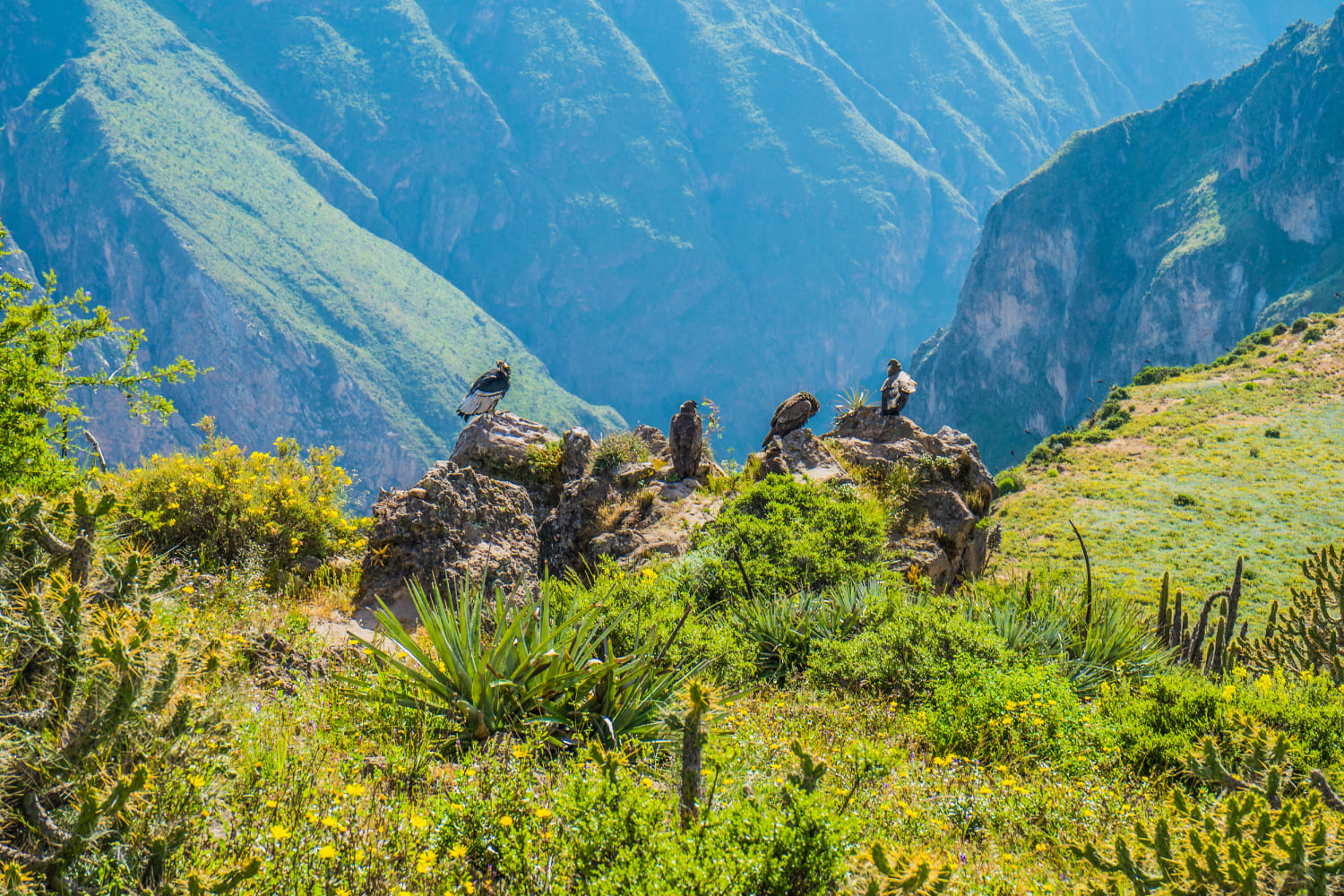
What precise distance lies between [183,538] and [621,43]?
212 m

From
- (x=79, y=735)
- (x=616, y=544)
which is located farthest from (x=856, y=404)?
(x=79, y=735)

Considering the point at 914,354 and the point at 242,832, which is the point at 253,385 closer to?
the point at 914,354

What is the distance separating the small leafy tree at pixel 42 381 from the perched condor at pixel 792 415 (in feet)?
25.8

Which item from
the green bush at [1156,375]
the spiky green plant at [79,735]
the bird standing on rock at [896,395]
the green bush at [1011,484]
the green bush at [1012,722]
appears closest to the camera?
the spiky green plant at [79,735]

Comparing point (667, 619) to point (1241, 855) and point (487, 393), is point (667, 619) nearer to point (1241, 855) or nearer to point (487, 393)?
point (1241, 855)

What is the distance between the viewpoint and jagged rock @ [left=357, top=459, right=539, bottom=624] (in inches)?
360

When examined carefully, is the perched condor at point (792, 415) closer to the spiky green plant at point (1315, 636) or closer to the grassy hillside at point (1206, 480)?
the spiky green plant at point (1315, 636)

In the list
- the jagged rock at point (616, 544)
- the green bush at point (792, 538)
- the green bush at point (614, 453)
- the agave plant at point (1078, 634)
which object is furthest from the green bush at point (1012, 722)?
the green bush at point (614, 453)

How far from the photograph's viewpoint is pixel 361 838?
10.6ft

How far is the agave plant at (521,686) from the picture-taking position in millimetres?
4531

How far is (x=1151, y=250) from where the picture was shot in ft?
382

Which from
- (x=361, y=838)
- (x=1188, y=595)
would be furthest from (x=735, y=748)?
(x=1188, y=595)

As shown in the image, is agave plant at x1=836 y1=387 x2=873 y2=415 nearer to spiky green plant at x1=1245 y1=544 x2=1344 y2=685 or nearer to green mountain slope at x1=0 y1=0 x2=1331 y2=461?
spiky green plant at x1=1245 y1=544 x2=1344 y2=685

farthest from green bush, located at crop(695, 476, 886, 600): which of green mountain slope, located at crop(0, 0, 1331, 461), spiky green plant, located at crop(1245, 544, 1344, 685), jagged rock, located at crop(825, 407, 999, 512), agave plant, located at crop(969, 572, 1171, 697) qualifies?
green mountain slope, located at crop(0, 0, 1331, 461)
